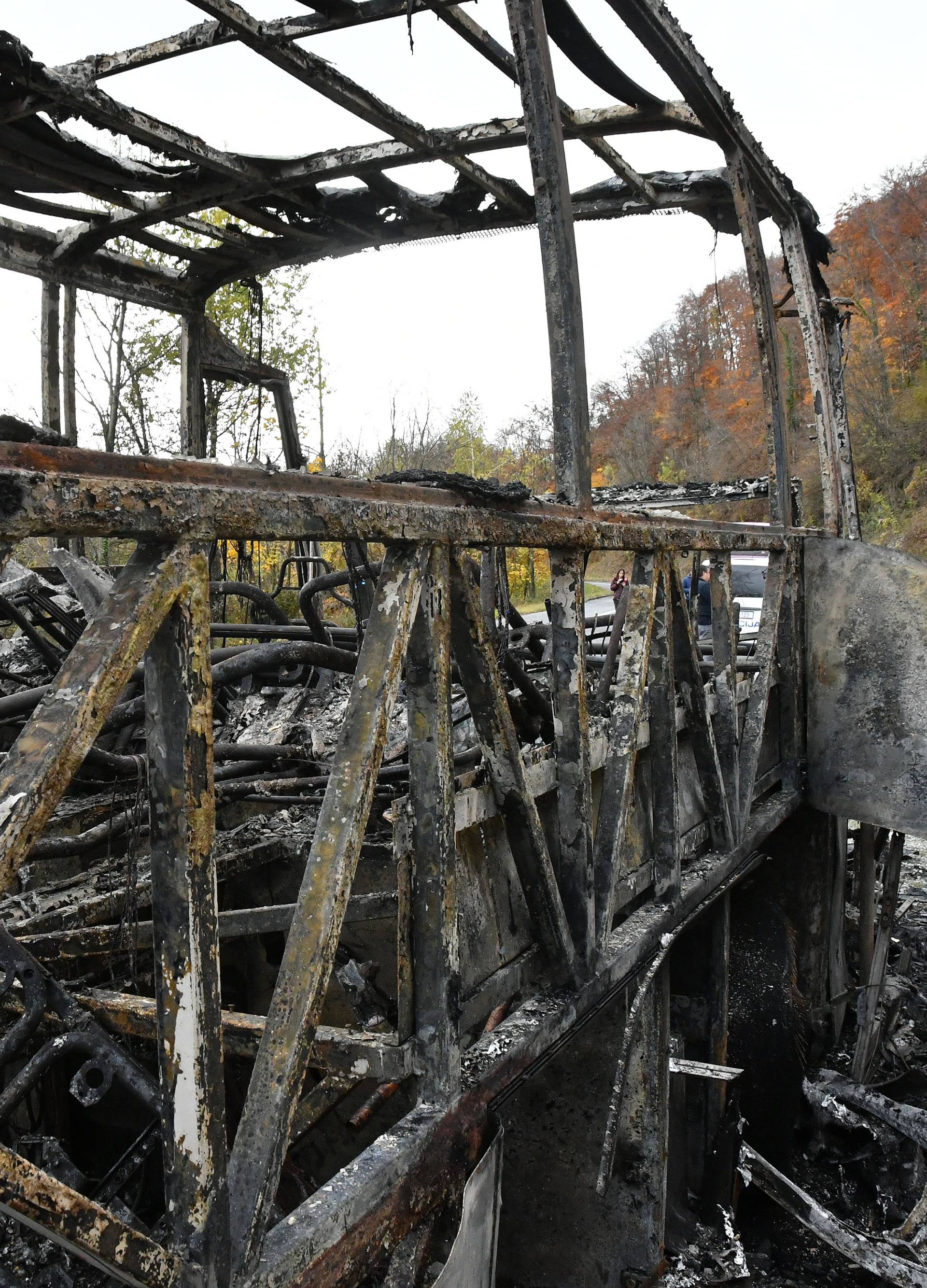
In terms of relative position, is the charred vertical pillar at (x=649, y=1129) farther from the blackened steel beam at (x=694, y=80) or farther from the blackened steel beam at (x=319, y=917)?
the blackened steel beam at (x=694, y=80)

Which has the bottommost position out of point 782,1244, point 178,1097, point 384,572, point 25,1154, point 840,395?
point 782,1244

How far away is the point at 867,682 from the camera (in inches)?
195

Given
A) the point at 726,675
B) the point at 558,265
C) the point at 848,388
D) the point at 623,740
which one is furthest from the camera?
the point at 848,388

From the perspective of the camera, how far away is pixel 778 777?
17.3 feet

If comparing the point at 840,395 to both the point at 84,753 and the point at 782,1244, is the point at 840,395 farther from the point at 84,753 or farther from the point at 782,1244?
the point at 84,753

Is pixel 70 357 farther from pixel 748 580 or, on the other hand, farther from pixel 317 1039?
pixel 748 580

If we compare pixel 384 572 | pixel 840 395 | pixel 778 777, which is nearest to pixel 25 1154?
pixel 384 572

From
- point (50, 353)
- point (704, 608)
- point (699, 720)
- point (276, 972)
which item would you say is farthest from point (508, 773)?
point (704, 608)

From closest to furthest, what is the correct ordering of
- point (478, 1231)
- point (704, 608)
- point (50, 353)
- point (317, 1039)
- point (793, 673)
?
point (317, 1039) < point (478, 1231) < point (793, 673) < point (50, 353) < point (704, 608)

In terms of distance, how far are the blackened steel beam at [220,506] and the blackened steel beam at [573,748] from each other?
0.23 m

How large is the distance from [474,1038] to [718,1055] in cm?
217

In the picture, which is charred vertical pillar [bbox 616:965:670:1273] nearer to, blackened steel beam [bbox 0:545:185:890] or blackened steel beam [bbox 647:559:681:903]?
blackened steel beam [bbox 647:559:681:903]

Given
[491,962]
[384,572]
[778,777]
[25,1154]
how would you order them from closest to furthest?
[384,572] → [491,962] → [25,1154] → [778,777]

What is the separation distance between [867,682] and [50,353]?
19.4 ft
